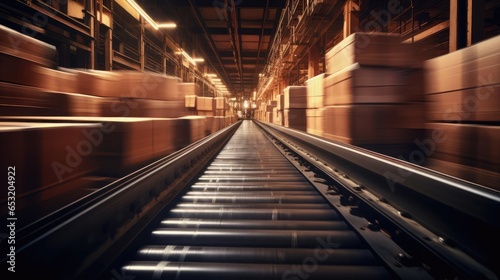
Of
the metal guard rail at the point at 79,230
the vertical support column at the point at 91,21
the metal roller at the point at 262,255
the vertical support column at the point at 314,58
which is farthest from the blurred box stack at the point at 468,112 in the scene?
the vertical support column at the point at 314,58

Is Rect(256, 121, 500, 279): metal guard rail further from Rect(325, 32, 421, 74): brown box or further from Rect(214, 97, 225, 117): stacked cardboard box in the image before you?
Rect(214, 97, 225, 117): stacked cardboard box

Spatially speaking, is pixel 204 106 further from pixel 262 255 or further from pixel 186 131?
pixel 262 255

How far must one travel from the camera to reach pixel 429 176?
1.17m

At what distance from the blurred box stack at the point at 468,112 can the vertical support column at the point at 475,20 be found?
99 centimetres

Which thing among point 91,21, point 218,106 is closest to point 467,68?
point 91,21

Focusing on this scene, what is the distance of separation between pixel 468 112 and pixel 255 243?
174 centimetres

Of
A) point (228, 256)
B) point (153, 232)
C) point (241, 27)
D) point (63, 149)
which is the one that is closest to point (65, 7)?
point (63, 149)

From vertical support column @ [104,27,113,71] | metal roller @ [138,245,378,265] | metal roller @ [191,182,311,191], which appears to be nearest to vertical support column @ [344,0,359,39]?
metal roller @ [191,182,311,191]

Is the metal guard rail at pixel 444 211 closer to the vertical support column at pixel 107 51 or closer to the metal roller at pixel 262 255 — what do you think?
the metal roller at pixel 262 255

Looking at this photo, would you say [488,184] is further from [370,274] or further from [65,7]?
[65,7]

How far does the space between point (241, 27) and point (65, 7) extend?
9632 mm

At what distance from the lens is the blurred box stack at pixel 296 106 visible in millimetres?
6879

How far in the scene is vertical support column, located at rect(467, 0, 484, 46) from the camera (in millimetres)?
2572

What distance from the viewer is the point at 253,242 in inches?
51.4
